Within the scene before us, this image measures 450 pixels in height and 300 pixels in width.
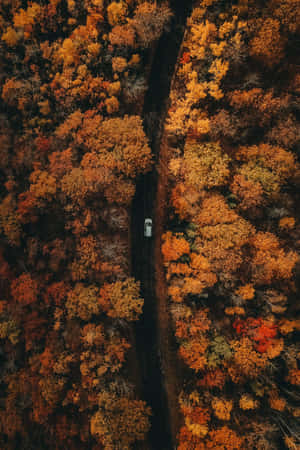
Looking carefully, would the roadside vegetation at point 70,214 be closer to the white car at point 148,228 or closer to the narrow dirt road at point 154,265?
the narrow dirt road at point 154,265

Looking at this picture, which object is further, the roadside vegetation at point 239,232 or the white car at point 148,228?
the white car at point 148,228

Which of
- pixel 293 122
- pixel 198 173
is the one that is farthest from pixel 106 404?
pixel 293 122

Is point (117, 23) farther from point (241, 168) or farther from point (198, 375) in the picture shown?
point (198, 375)

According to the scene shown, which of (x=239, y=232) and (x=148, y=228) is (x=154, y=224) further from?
(x=239, y=232)

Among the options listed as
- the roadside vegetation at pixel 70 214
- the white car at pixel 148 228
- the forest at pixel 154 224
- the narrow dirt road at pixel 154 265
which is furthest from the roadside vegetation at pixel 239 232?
the roadside vegetation at pixel 70 214

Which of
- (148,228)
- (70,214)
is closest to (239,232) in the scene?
(148,228)

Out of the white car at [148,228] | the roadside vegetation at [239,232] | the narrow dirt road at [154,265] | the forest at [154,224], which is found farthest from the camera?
the white car at [148,228]
